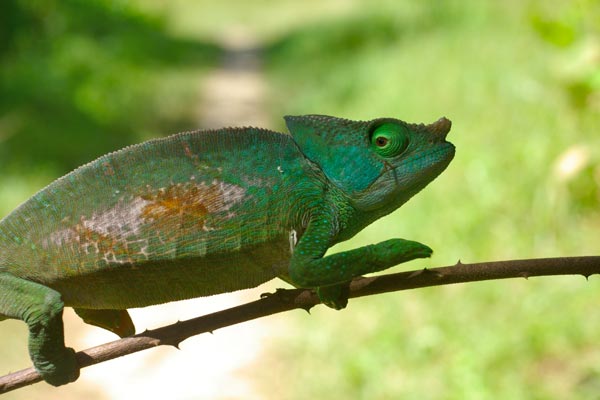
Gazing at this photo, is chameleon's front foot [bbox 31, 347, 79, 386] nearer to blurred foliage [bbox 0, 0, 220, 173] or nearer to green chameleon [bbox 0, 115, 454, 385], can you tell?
green chameleon [bbox 0, 115, 454, 385]

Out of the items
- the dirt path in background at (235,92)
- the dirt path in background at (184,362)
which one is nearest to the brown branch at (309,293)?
the dirt path in background at (184,362)

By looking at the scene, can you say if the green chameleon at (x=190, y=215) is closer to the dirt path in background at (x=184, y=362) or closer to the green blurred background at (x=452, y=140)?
the green blurred background at (x=452, y=140)

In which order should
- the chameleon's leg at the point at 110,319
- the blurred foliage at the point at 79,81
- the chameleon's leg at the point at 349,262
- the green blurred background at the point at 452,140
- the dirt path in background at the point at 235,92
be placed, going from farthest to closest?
the dirt path in background at the point at 235,92 < the blurred foliage at the point at 79,81 < the green blurred background at the point at 452,140 < the chameleon's leg at the point at 110,319 < the chameleon's leg at the point at 349,262

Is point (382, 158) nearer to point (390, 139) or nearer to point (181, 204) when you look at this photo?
point (390, 139)

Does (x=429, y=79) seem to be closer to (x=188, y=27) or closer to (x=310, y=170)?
(x=310, y=170)

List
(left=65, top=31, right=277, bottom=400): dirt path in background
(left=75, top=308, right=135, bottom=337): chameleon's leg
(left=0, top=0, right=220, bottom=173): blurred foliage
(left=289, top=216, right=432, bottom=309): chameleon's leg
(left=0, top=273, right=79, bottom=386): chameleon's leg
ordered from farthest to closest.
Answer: (left=0, top=0, right=220, bottom=173): blurred foliage
(left=65, top=31, right=277, bottom=400): dirt path in background
(left=75, top=308, right=135, bottom=337): chameleon's leg
(left=0, top=273, right=79, bottom=386): chameleon's leg
(left=289, top=216, right=432, bottom=309): chameleon's leg

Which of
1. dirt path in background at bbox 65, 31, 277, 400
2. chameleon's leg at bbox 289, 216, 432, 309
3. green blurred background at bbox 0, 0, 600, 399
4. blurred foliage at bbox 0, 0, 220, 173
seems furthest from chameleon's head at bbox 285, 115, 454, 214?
blurred foliage at bbox 0, 0, 220, 173

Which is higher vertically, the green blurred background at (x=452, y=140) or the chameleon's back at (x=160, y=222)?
the green blurred background at (x=452, y=140)

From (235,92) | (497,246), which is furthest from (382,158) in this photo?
(235,92)
